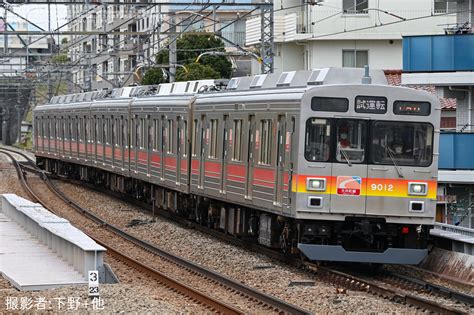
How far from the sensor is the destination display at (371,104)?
14.5 metres

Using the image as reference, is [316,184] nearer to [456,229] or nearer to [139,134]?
[456,229]

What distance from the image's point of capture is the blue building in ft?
72.5

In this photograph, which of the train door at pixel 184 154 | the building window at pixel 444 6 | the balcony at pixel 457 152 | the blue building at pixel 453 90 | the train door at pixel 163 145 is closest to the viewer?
the train door at pixel 184 154

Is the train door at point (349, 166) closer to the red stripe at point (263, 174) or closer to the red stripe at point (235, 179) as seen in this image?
the red stripe at point (263, 174)

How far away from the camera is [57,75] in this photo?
63.8 meters

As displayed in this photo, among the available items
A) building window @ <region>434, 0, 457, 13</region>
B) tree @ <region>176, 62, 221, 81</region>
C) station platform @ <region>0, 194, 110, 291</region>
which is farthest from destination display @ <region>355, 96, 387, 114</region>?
tree @ <region>176, 62, 221, 81</region>

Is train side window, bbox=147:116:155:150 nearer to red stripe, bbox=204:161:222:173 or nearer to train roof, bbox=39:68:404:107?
train roof, bbox=39:68:404:107

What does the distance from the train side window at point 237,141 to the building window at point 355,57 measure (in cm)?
2181

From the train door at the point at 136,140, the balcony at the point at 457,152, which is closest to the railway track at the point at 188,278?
the train door at the point at 136,140

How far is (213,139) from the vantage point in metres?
19.4

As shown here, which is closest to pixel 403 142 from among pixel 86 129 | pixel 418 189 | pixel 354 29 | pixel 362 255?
pixel 418 189

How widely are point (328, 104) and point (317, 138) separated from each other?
0.45 metres

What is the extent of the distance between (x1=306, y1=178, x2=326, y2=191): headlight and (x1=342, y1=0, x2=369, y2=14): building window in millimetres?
24207

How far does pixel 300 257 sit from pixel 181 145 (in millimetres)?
6710
